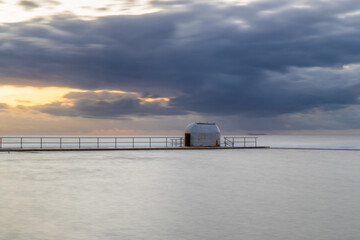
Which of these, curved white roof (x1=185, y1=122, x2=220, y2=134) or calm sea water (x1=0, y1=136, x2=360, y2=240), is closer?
calm sea water (x1=0, y1=136, x2=360, y2=240)

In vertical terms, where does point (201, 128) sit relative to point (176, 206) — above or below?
above

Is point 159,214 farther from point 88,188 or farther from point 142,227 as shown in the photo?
point 88,188

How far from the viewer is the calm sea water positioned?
49.7ft

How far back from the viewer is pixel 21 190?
25.2m

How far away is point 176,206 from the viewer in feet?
67.7

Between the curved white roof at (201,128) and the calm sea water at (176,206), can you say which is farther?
the curved white roof at (201,128)

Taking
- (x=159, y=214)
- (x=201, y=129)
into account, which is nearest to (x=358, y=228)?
(x=159, y=214)

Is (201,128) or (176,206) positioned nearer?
(176,206)

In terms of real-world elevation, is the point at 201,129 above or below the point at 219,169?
above

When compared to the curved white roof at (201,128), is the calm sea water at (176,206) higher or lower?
lower

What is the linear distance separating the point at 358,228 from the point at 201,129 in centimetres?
4831

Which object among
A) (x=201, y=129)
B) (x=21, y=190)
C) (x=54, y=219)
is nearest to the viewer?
(x=54, y=219)

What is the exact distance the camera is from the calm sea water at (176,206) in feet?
49.7

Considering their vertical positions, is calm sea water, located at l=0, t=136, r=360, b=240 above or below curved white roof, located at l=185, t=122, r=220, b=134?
below
